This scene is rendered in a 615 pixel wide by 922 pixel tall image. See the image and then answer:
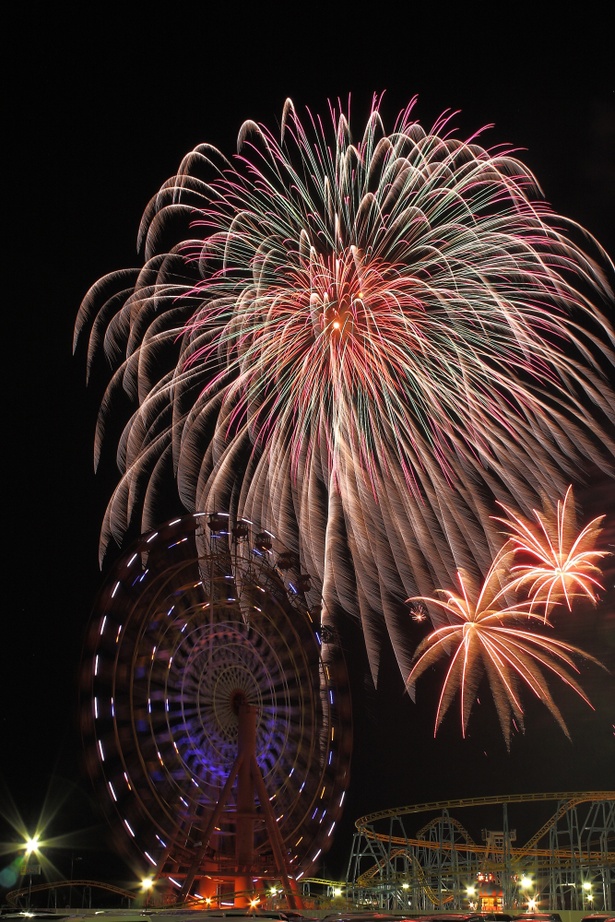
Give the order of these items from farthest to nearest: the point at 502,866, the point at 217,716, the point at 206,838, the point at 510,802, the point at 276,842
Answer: the point at 510,802, the point at 502,866, the point at 276,842, the point at 217,716, the point at 206,838

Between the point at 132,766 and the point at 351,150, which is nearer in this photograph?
the point at 351,150

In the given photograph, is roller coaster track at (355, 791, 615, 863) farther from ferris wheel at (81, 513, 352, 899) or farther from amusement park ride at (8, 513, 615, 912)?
ferris wheel at (81, 513, 352, 899)

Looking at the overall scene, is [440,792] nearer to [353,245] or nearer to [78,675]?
[78,675]

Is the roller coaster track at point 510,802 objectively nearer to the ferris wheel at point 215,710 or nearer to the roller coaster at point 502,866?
the roller coaster at point 502,866

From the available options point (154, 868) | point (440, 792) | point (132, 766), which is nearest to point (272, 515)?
point (132, 766)

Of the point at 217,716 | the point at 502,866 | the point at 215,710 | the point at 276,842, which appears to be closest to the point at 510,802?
the point at 502,866

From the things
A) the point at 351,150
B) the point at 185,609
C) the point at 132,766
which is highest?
the point at 351,150

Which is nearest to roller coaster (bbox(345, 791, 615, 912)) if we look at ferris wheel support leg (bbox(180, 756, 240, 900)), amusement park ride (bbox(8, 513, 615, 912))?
amusement park ride (bbox(8, 513, 615, 912))

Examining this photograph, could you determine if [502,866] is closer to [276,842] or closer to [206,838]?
[276,842]
